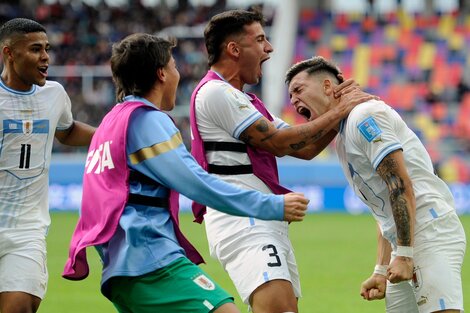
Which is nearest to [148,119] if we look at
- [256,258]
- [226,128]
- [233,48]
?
[226,128]

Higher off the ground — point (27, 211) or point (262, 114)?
point (262, 114)

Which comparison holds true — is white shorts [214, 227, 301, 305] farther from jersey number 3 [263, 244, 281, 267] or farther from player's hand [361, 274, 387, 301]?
player's hand [361, 274, 387, 301]

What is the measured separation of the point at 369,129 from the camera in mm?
5543

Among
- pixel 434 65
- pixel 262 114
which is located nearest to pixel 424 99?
pixel 434 65

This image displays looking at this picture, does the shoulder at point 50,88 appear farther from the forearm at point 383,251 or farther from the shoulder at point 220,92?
the forearm at point 383,251

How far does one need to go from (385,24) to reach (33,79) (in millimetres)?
26731

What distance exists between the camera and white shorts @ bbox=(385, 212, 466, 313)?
5.47m

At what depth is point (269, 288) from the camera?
19.2 ft

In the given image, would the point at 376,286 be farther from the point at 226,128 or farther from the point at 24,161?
the point at 24,161

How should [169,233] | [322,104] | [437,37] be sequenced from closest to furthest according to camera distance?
[169,233] < [322,104] < [437,37]

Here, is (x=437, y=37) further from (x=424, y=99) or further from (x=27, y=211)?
(x=27, y=211)

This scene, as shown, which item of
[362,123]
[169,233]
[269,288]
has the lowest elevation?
[269,288]

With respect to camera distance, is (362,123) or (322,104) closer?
(362,123)

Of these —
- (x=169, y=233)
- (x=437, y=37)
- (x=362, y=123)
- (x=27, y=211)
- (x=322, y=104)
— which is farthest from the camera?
(x=437, y=37)
